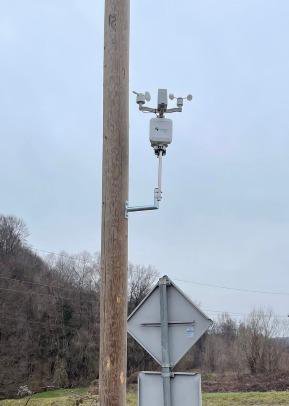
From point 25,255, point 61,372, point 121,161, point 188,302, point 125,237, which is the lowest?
point 61,372

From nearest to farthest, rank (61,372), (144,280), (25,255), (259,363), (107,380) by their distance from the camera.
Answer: (107,380) < (259,363) < (61,372) < (144,280) < (25,255)

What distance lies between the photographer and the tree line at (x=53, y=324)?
5319 centimetres

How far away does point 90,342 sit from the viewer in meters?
63.9

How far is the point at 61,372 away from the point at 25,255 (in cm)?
1941

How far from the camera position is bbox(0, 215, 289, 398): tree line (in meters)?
53.2

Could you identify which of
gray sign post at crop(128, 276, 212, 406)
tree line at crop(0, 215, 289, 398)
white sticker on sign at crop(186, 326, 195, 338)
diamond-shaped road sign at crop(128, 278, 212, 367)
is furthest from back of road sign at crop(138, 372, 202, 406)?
tree line at crop(0, 215, 289, 398)

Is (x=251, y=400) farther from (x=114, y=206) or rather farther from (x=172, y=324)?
(x=114, y=206)

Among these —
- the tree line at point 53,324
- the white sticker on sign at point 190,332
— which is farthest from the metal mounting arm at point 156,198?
the tree line at point 53,324

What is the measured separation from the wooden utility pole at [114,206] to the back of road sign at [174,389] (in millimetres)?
292

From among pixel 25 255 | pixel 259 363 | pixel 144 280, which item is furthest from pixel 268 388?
pixel 25 255

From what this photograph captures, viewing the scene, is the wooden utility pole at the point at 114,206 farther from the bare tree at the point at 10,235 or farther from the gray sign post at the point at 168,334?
the bare tree at the point at 10,235

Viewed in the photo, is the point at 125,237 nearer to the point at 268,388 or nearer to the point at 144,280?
the point at 268,388

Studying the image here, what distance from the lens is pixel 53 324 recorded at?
66750 mm

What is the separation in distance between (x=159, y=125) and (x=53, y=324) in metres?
65.0
